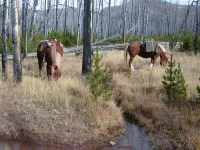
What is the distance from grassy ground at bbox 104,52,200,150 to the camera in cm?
1149

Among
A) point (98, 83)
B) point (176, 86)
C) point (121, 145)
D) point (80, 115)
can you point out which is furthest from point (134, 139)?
point (176, 86)

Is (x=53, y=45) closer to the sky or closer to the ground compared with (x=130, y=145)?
closer to the sky

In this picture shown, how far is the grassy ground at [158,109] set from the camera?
11.5 meters

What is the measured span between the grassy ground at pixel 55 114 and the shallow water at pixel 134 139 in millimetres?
299

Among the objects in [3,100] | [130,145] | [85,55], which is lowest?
[130,145]

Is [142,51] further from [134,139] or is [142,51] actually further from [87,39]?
[134,139]

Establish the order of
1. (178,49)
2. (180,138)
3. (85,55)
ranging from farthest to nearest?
(178,49)
(85,55)
(180,138)

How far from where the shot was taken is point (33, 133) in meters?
11.9

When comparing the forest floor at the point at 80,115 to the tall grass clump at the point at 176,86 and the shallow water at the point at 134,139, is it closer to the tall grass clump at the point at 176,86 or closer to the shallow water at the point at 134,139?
the shallow water at the point at 134,139

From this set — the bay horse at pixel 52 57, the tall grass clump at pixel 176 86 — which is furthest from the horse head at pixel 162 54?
the tall grass clump at pixel 176 86

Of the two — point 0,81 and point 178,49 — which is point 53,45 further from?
point 178,49

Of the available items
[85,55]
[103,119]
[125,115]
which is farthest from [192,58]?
[103,119]

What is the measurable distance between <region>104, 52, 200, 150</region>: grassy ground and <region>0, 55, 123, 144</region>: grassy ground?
3.34 feet

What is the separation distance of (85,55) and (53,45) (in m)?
1.31
